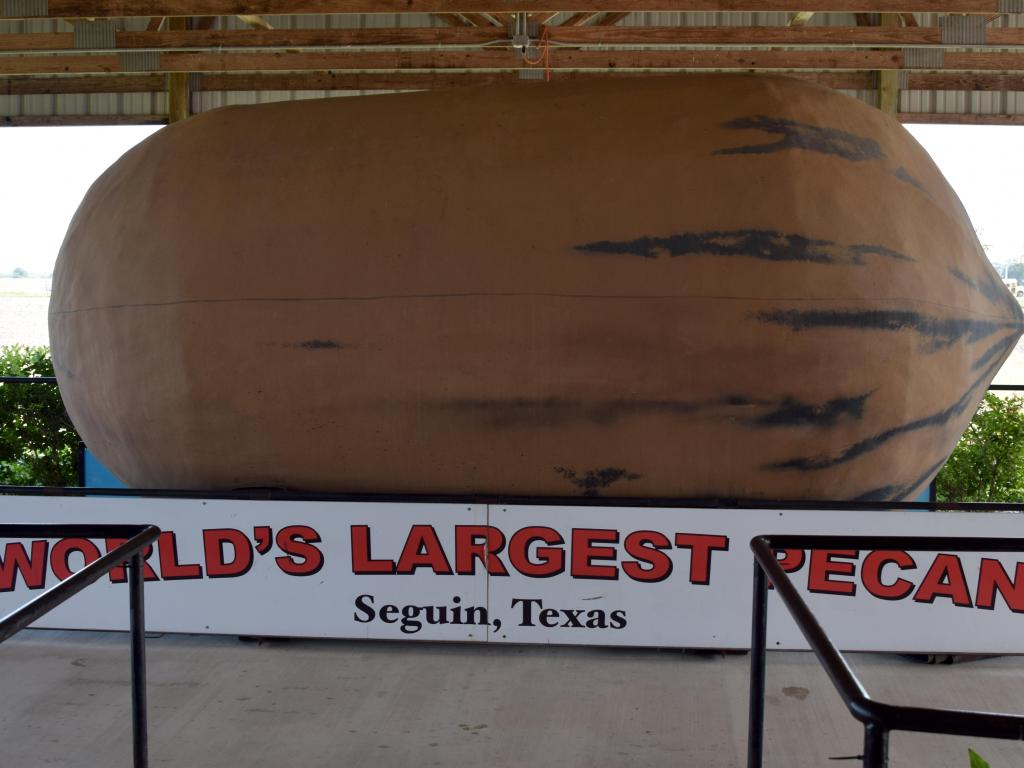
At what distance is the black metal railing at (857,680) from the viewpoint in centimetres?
107

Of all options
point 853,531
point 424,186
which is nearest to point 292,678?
point 424,186

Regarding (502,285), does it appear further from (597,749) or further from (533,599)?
(597,749)

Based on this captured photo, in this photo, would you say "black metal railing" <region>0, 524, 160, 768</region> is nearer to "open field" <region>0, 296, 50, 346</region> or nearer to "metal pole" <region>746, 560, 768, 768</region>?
"metal pole" <region>746, 560, 768, 768</region>

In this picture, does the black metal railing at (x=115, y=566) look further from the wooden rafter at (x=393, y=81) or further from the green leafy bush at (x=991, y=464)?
the wooden rafter at (x=393, y=81)

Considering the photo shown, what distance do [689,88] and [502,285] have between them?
88 cm

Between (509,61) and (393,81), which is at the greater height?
(393,81)

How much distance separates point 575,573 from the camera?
2918mm

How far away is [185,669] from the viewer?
9.80ft

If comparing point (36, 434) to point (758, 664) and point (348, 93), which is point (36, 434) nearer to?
point (348, 93)

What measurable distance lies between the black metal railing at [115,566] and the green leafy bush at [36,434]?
5.28 m

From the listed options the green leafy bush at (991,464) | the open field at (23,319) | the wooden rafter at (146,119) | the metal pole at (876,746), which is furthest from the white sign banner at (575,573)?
the open field at (23,319)

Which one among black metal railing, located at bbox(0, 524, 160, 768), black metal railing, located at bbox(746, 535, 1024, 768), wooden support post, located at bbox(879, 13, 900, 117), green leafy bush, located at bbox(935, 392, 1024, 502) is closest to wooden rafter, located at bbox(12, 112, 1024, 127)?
wooden support post, located at bbox(879, 13, 900, 117)

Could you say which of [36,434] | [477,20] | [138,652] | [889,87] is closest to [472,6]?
[477,20]

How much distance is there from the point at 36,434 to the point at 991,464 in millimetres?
6859
